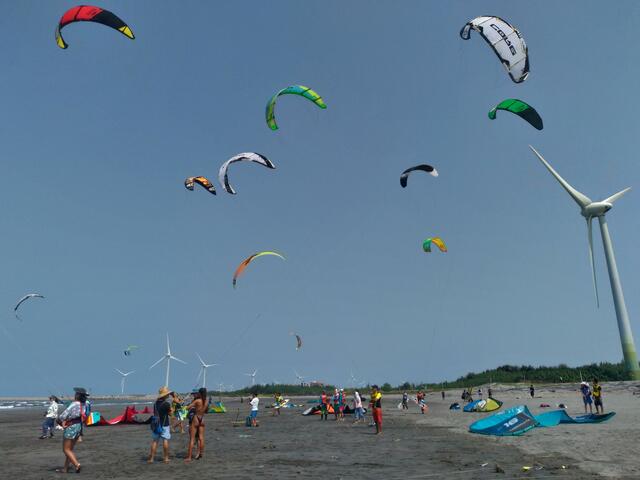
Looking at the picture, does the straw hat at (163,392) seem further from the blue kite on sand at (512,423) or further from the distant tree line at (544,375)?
the distant tree line at (544,375)

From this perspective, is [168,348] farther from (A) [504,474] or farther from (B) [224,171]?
(A) [504,474]

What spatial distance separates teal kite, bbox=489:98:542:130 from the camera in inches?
835

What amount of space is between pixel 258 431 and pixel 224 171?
13162 millimetres

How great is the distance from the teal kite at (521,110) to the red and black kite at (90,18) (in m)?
15.5

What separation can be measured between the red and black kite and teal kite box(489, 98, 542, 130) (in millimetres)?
15478

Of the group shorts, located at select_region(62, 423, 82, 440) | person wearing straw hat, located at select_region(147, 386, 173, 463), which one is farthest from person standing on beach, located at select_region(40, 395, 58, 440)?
person wearing straw hat, located at select_region(147, 386, 173, 463)

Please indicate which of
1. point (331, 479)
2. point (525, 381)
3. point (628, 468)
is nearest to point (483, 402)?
point (628, 468)

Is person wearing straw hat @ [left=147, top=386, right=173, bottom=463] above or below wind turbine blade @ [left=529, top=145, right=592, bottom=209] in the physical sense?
below

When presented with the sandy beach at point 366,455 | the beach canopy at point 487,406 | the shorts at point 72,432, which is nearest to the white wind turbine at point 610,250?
the beach canopy at point 487,406

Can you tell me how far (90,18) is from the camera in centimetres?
1772

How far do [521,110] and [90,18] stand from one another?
58.7ft

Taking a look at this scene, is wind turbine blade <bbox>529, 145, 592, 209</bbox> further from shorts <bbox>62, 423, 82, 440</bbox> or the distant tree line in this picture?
shorts <bbox>62, 423, 82, 440</bbox>

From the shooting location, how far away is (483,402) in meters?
27.0

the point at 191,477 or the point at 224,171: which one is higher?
the point at 224,171
